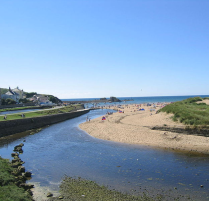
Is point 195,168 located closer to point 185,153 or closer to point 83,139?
point 185,153

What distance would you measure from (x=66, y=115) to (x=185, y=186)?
51082 mm

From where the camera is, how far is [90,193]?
13594 millimetres

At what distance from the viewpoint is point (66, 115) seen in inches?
2457

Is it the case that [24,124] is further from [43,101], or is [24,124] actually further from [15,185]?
[43,101]

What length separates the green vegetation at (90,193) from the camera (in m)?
12.9

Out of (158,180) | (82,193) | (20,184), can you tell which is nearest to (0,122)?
(20,184)

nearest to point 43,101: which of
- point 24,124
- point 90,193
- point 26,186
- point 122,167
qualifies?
point 24,124

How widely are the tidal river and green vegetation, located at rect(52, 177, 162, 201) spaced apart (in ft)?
2.47

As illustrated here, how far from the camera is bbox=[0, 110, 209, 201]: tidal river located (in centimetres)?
1487

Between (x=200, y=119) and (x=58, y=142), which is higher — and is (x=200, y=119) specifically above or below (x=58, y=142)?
above

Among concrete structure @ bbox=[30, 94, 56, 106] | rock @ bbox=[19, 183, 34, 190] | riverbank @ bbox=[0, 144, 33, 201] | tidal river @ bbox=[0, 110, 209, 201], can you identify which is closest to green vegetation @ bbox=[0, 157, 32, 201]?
riverbank @ bbox=[0, 144, 33, 201]

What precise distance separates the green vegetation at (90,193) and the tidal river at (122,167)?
0.75m

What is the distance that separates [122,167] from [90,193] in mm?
5973

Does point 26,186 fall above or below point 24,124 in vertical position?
below
